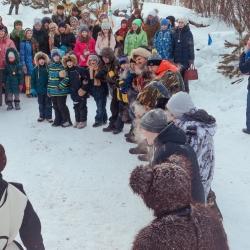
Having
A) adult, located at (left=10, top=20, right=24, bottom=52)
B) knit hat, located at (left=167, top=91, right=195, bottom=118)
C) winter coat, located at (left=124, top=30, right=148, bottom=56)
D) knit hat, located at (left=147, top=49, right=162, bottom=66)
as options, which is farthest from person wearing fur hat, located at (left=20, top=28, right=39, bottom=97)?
knit hat, located at (left=167, top=91, right=195, bottom=118)

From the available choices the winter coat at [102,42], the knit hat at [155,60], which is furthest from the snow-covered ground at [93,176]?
the knit hat at [155,60]

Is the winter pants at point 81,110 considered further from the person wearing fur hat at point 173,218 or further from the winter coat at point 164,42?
the person wearing fur hat at point 173,218

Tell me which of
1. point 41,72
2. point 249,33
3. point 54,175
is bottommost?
point 54,175

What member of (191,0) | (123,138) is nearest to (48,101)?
(123,138)

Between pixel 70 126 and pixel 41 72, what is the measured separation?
1285mm

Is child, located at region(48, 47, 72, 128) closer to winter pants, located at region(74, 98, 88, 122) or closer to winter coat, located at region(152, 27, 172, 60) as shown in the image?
winter pants, located at region(74, 98, 88, 122)

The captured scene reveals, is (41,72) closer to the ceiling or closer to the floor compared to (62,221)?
closer to the ceiling

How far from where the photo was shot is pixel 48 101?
8.17 metres

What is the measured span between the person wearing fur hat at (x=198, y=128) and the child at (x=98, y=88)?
12.0 feet

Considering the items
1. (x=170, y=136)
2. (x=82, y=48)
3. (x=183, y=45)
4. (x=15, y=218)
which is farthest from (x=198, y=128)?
(x=82, y=48)

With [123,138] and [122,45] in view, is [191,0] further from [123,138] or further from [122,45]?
[123,138]

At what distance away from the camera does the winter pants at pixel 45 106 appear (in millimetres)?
8172

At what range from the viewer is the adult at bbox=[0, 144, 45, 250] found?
2.37 meters

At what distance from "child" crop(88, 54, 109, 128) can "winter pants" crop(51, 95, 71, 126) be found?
600mm
